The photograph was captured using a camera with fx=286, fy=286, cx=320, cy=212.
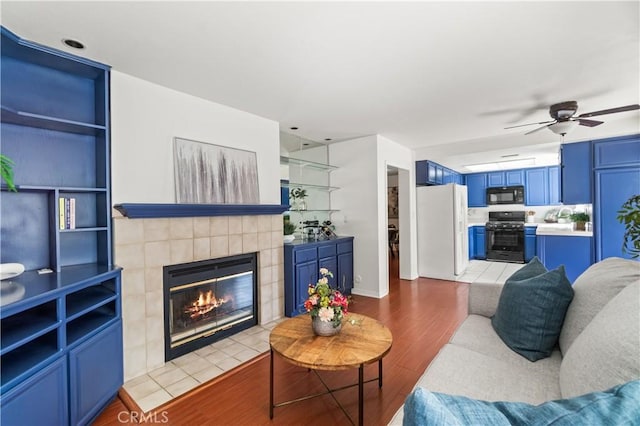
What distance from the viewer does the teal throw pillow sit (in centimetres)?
160

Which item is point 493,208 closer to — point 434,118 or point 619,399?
point 434,118

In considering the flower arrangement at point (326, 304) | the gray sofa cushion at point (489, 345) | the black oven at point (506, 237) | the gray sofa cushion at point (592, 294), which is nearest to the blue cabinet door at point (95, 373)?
the flower arrangement at point (326, 304)

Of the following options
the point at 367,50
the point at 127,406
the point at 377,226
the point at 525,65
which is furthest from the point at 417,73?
the point at 127,406

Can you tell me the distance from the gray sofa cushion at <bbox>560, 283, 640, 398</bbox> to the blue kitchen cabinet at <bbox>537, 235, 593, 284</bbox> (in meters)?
3.98

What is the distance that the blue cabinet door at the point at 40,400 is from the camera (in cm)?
131

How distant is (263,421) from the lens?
1796 mm

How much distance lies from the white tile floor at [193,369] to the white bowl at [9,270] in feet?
3.60

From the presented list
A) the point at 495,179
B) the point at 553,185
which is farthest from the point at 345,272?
the point at 553,185

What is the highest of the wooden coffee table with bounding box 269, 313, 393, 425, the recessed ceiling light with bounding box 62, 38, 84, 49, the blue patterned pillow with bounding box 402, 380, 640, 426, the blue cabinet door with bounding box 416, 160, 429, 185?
the recessed ceiling light with bounding box 62, 38, 84, 49

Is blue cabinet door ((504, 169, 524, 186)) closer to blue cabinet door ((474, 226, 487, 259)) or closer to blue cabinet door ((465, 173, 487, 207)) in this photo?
blue cabinet door ((465, 173, 487, 207))

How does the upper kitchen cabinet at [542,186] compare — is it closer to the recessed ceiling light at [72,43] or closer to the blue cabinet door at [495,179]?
the blue cabinet door at [495,179]

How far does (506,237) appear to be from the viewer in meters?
6.74

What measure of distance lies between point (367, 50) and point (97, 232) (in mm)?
2441

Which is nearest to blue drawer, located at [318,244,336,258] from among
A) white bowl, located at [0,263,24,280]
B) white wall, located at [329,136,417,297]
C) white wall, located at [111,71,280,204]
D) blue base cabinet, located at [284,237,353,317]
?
blue base cabinet, located at [284,237,353,317]
